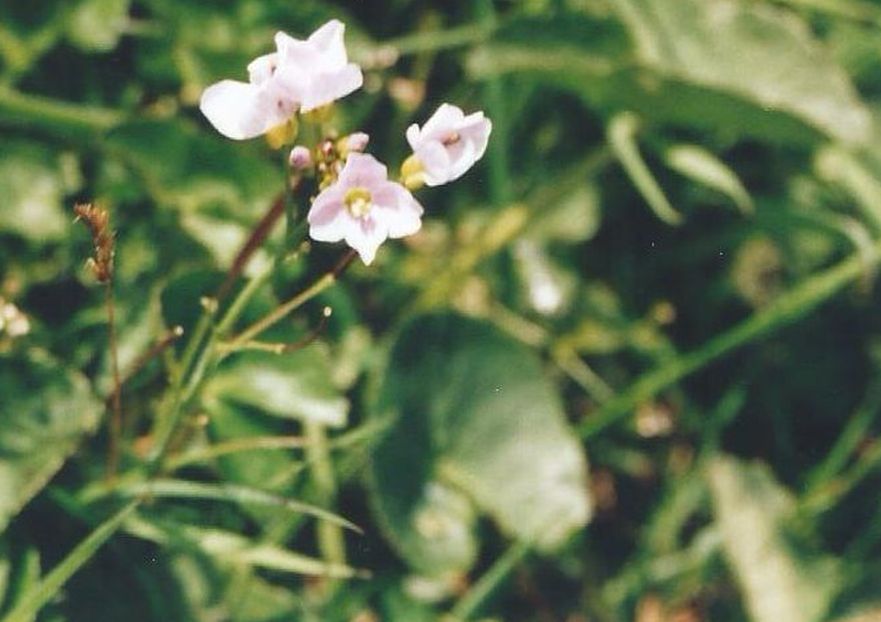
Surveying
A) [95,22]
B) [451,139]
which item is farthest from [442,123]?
[95,22]

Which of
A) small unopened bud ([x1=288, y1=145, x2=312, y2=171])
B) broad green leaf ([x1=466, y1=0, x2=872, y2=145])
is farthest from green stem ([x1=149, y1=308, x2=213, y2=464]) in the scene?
broad green leaf ([x1=466, y1=0, x2=872, y2=145])

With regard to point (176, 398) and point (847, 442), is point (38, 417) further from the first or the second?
point (847, 442)

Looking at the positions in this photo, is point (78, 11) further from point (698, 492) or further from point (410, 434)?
point (698, 492)

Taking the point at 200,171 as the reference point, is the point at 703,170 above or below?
above

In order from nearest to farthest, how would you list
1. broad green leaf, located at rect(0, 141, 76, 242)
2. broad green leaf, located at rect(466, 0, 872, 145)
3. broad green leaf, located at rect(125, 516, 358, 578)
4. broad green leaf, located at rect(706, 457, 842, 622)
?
broad green leaf, located at rect(125, 516, 358, 578), broad green leaf, located at rect(0, 141, 76, 242), broad green leaf, located at rect(466, 0, 872, 145), broad green leaf, located at rect(706, 457, 842, 622)

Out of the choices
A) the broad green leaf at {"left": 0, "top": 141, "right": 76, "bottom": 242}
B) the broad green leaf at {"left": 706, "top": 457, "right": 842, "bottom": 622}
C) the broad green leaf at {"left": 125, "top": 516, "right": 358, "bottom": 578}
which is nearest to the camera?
the broad green leaf at {"left": 125, "top": 516, "right": 358, "bottom": 578}

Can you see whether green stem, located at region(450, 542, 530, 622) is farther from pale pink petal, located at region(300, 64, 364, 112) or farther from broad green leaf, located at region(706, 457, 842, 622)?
pale pink petal, located at region(300, 64, 364, 112)
